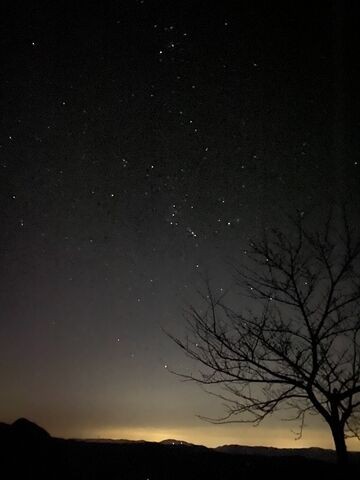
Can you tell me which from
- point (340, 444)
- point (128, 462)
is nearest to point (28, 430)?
point (128, 462)

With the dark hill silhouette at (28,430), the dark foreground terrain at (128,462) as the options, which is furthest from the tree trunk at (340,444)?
the dark hill silhouette at (28,430)

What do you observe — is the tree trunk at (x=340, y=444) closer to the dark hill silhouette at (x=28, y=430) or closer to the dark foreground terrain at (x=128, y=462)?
the dark foreground terrain at (x=128, y=462)

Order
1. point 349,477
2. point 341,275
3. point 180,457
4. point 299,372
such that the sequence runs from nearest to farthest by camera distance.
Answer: point 349,477 → point 299,372 → point 341,275 → point 180,457

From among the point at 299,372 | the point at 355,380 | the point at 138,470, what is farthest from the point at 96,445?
the point at 355,380

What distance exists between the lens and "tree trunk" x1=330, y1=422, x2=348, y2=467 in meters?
8.99

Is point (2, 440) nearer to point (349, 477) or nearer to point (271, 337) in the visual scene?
point (271, 337)

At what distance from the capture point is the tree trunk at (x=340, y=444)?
899 centimetres

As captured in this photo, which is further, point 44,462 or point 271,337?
point 271,337

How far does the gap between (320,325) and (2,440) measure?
631cm

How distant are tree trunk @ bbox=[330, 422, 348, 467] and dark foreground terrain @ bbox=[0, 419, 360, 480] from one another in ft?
0.70

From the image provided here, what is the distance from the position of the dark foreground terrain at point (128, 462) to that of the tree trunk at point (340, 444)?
21 cm

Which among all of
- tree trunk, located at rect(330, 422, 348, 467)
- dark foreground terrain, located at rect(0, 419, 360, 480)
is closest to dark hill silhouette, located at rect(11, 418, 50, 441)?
dark foreground terrain, located at rect(0, 419, 360, 480)

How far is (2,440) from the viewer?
29.8 ft

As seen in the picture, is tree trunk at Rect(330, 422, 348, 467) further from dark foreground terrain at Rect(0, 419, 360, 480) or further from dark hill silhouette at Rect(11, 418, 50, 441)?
dark hill silhouette at Rect(11, 418, 50, 441)
